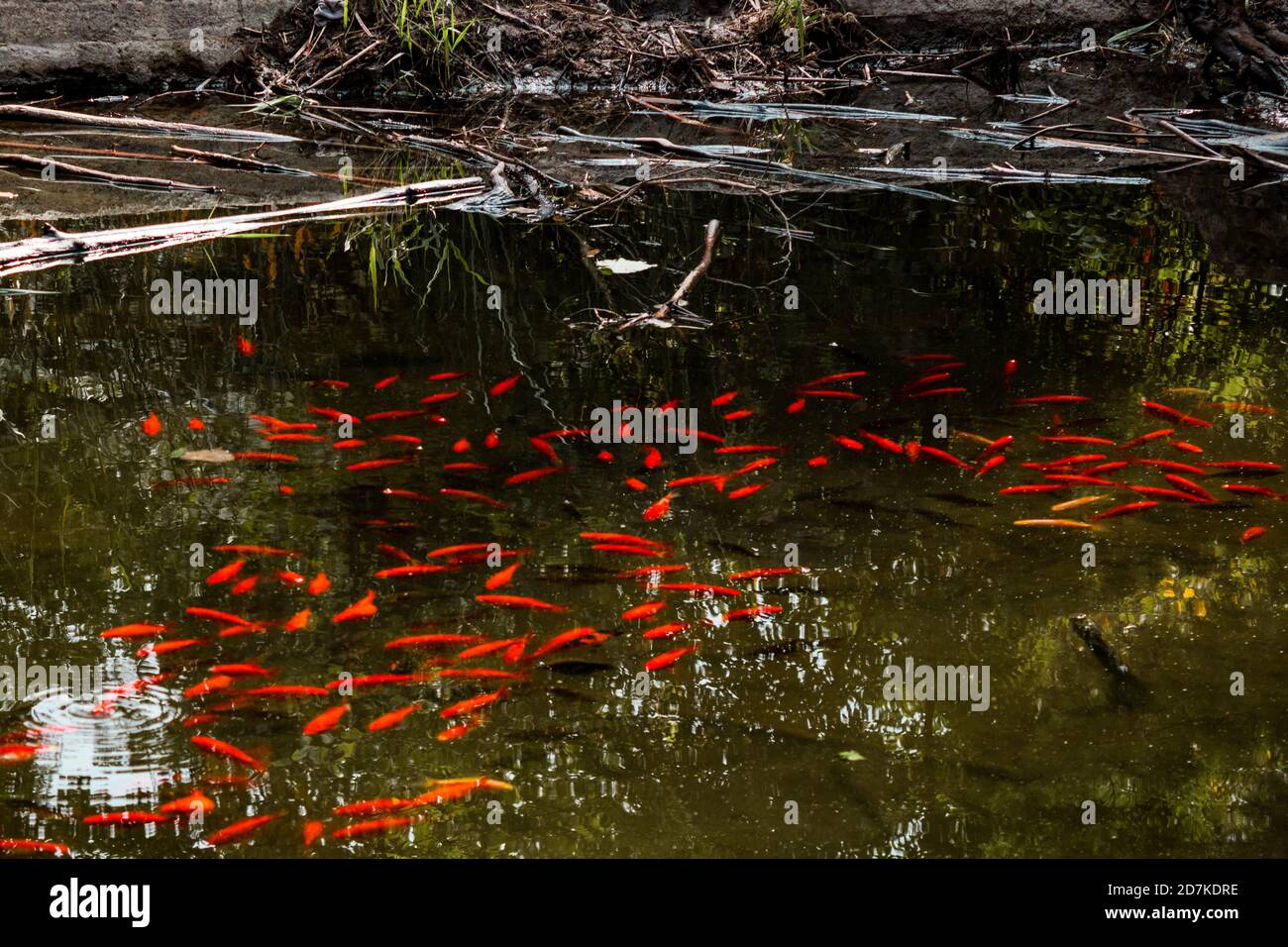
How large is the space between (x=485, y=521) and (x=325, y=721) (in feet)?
3.01

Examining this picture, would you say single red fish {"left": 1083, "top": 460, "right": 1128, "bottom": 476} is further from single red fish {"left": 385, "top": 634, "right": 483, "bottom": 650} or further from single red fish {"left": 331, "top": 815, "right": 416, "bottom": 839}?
single red fish {"left": 331, "top": 815, "right": 416, "bottom": 839}

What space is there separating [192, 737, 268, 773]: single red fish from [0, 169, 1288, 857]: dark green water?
0.03 m

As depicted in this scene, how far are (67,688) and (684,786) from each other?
1.40 meters

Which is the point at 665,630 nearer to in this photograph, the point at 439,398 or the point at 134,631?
the point at 134,631

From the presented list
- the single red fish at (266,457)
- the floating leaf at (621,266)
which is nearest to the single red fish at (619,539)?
the single red fish at (266,457)

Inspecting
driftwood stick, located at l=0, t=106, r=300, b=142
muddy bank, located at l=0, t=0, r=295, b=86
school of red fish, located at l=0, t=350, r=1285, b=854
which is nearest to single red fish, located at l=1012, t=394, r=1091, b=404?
school of red fish, located at l=0, t=350, r=1285, b=854

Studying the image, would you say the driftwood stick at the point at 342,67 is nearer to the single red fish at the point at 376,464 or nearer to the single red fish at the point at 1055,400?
the single red fish at the point at 376,464

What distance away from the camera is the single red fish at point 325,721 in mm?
2557

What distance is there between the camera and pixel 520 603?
300cm

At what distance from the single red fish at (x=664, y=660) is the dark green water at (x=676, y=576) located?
0.03 metres

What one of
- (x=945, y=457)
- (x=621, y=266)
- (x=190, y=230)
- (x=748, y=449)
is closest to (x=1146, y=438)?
(x=945, y=457)

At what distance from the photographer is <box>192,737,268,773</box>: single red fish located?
8.05 feet

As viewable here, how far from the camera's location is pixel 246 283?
5184 millimetres

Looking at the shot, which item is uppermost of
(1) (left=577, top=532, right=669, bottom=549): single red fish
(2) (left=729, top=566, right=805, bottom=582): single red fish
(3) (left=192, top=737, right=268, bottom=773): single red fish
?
(1) (left=577, top=532, right=669, bottom=549): single red fish
